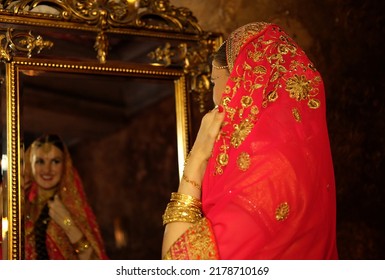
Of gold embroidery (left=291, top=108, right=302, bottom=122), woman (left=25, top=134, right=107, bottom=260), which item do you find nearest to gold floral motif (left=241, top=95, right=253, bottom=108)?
gold embroidery (left=291, top=108, right=302, bottom=122)

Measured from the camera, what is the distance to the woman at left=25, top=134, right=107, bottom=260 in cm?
255

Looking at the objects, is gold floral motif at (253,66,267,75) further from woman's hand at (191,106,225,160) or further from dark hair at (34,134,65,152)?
dark hair at (34,134,65,152)

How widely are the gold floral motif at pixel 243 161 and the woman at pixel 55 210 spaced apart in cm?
88

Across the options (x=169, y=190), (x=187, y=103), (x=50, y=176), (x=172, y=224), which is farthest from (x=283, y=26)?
(x=172, y=224)

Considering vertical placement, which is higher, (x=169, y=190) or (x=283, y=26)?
(x=283, y=26)

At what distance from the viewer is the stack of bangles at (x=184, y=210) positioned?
188 centimetres

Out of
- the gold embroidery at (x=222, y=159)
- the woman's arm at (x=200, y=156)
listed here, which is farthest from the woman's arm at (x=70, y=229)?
the gold embroidery at (x=222, y=159)

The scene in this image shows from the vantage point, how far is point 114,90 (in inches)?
128

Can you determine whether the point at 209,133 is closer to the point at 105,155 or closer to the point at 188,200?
the point at 188,200

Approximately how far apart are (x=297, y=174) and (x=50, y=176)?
126 cm

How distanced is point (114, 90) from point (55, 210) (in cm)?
68
